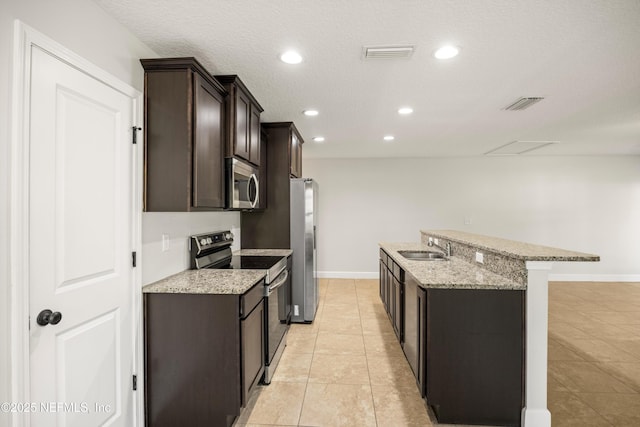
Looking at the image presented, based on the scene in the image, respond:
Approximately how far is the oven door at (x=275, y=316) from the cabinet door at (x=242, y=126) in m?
1.12

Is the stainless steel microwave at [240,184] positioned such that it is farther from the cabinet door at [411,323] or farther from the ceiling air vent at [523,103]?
the ceiling air vent at [523,103]

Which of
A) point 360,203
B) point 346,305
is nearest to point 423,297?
point 346,305

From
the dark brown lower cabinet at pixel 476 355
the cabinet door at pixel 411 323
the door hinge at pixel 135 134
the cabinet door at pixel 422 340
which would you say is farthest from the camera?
the cabinet door at pixel 411 323

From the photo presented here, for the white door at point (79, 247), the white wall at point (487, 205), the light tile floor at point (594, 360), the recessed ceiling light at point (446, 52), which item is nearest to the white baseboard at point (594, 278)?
the white wall at point (487, 205)

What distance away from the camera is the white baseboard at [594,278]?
614 centimetres

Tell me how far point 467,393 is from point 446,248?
5.34 ft

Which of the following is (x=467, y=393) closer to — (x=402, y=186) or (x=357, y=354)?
(x=357, y=354)

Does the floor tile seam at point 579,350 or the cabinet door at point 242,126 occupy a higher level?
the cabinet door at point 242,126

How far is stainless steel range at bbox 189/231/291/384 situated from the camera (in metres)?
2.53

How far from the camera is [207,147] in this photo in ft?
7.14

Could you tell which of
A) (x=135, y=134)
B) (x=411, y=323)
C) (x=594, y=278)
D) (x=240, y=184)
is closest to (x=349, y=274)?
(x=411, y=323)

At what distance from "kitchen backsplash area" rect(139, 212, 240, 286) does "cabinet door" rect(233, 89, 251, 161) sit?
0.66 m

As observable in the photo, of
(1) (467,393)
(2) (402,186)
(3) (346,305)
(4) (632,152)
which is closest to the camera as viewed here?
(1) (467,393)

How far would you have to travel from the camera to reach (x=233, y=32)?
1.89 m
